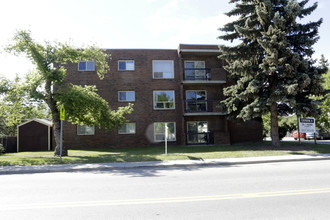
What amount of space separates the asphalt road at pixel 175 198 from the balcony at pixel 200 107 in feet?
41.5

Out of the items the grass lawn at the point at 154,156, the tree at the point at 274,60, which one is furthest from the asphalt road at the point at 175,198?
the tree at the point at 274,60

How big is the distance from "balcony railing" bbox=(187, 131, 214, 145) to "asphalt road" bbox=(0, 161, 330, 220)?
1324cm

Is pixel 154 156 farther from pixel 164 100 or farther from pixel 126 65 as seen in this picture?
pixel 126 65

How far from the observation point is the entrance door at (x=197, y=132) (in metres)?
20.2

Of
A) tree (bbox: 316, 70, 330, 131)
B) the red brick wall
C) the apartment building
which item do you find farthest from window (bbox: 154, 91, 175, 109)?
tree (bbox: 316, 70, 330, 131)

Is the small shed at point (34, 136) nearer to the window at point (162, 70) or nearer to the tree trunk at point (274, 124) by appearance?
the window at point (162, 70)

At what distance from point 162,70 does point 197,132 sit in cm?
686

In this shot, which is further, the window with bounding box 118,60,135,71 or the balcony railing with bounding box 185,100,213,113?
the window with bounding box 118,60,135,71

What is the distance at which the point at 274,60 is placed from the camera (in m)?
13.5

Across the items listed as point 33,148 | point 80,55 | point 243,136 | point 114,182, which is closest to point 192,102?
point 243,136

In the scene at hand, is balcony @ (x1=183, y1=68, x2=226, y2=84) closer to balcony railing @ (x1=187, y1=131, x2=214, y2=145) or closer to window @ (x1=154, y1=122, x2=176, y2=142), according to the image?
window @ (x1=154, y1=122, x2=176, y2=142)

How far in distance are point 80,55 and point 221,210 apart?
13273 millimetres

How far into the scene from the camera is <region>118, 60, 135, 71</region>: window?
20.8 m

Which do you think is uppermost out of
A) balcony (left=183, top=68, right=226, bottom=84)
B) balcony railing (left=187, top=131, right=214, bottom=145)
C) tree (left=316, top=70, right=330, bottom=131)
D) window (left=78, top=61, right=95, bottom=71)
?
window (left=78, top=61, right=95, bottom=71)
